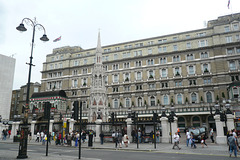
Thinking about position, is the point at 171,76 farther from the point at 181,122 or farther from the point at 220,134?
the point at 220,134

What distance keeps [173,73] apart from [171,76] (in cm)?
101

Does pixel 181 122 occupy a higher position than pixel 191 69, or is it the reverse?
pixel 191 69

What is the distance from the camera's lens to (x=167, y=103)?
5100cm

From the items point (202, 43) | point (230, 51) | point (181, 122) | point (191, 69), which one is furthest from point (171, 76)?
point (230, 51)

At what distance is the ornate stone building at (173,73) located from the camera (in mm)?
47125

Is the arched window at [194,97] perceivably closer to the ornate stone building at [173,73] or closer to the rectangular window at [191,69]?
Answer: the ornate stone building at [173,73]

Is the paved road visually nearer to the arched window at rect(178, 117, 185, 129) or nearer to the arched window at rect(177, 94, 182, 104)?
the arched window at rect(178, 117, 185, 129)

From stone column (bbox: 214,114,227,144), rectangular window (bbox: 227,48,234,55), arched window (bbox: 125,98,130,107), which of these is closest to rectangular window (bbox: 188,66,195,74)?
rectangular window (bbox: 227,48,234,55)

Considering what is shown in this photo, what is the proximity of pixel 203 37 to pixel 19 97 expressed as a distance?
242 feet

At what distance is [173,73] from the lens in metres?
52.2

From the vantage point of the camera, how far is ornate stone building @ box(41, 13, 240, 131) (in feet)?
155

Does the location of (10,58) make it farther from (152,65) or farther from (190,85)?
(190,85)

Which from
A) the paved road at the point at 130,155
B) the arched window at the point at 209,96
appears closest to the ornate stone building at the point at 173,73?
the arched window at the point at 209,96

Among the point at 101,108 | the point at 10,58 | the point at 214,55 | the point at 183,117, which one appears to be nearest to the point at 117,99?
the point at 183,117
